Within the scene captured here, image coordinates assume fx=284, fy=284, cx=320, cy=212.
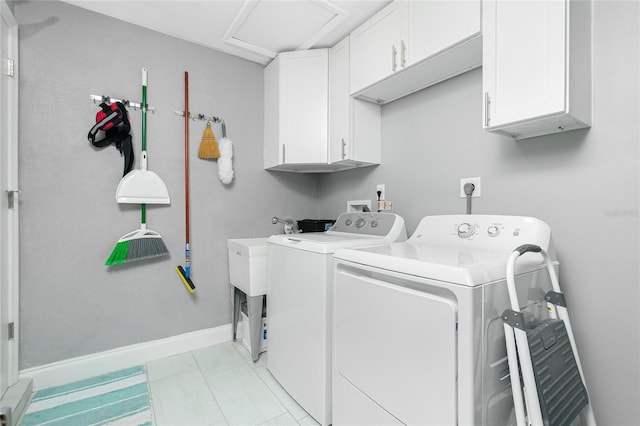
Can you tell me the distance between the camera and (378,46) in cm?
183

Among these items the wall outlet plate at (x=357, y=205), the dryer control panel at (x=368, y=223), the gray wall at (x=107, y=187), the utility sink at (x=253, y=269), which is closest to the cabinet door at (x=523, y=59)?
the dryer control panel at (x=368, y=223)

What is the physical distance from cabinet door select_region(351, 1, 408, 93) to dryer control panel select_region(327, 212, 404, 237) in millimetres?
887

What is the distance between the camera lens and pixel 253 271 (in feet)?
6.72

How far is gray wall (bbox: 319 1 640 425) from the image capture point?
1141 mm

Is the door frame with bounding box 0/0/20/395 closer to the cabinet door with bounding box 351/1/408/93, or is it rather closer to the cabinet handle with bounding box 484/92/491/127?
the cabinet door with bounding box 351/1/408/93

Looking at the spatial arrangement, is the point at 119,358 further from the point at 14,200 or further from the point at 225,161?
the point at 225,161

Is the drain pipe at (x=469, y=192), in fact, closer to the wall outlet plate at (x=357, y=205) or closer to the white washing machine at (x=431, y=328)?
the white washing machine at (x=431, y=328)

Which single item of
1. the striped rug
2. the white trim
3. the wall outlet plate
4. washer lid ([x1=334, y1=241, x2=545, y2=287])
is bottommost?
the striped rug

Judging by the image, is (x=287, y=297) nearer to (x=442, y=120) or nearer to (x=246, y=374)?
(x=246, y=374)

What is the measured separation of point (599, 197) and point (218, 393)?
2.23 m

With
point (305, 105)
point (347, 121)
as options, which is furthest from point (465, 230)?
point (305, 105)

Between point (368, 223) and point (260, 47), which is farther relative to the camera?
point (260, 47)

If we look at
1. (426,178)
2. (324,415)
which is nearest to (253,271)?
(324,415)

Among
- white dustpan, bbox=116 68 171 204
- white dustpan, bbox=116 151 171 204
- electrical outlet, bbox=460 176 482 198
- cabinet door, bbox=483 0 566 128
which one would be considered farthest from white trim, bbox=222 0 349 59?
electrical outlet, bbox=460 176 482 198
